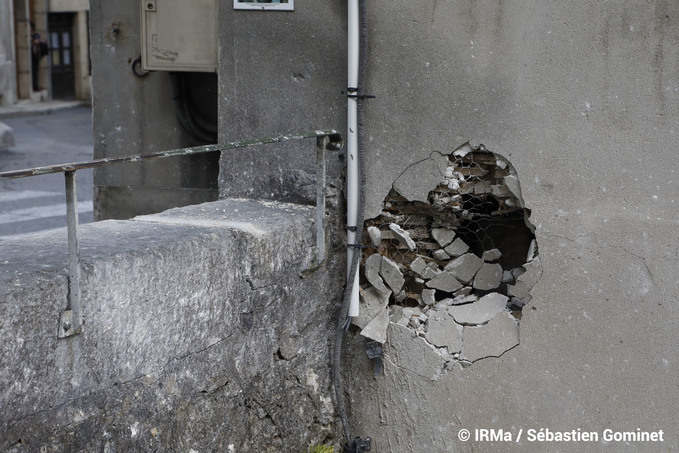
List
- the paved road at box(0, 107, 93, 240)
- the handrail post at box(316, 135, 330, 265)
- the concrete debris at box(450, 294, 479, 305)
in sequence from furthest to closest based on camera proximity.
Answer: the paved road at box(0, 107, 93, 240)
the concrete debris at box(450, 294, 479, 305)
the handrail post at box(316, 135, 330, 265)

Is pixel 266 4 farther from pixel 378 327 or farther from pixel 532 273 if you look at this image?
pixel 532 273

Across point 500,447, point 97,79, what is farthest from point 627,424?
point 97,79

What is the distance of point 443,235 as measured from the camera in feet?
14.0

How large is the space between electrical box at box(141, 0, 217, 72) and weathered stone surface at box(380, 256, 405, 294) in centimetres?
148

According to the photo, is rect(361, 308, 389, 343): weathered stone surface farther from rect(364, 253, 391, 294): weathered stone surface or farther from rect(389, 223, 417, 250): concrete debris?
rect(389, 223, 417, 250): concrete debris

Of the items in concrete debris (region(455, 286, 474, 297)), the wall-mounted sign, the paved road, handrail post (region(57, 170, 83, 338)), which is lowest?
the paved road

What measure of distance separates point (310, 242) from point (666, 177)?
1.59m

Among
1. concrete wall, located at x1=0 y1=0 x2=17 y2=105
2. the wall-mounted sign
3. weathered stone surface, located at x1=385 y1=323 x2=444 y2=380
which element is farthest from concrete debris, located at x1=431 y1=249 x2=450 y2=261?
concrete wall, located at x1=0 y1=0 x2=17 y2=105

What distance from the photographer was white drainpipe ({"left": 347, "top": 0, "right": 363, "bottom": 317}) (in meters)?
3.91

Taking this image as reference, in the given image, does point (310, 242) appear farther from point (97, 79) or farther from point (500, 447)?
point (97, 79)

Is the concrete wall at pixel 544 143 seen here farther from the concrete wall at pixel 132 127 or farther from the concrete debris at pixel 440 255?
the concrete wall at pixel 132 127

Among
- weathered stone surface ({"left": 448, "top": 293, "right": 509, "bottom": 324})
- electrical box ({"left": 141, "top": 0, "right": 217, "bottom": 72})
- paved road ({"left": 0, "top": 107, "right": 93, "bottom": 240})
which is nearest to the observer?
weathered stone surface ({"left": 448, "top": 293, "right": 509, "bottom": 324})

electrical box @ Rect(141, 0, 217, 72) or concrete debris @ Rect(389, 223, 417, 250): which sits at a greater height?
electrical box @ Rect(141, 0, 217, 72)

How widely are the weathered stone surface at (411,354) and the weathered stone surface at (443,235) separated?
1.52ft
